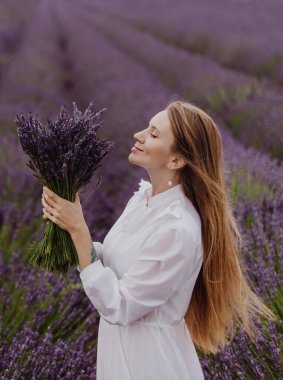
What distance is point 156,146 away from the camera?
1648mm

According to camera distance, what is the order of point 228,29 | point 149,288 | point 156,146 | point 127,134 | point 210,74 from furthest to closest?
1. point 228,29
2. point 210,74
3. point 127,134
4. point 156,146
5. point 149,288

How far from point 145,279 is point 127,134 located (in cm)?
334

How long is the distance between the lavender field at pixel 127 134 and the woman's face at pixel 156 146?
221 millimetres

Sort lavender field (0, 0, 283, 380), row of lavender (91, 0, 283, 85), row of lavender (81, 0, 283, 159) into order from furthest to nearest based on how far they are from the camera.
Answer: row of lavender (91, 0, 283, 85) < row of lavender (81, 0, 283, 159) < lavender field (0, 0, 283, 380)

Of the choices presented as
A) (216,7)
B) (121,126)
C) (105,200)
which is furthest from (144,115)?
(216,7)

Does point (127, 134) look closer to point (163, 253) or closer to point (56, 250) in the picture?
point (56, 250)

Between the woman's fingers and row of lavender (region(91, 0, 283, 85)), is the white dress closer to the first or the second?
the woman's fingers

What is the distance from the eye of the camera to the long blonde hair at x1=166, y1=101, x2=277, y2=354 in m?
1.65

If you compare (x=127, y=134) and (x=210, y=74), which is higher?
(x=210, y=74)

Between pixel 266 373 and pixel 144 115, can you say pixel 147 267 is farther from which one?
pixel 144 115

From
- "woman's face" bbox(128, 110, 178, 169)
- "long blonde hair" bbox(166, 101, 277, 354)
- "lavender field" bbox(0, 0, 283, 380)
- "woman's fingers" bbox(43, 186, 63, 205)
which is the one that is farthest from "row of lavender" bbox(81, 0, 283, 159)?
"woman's fingers" bbox(43, 186, 63, 205)

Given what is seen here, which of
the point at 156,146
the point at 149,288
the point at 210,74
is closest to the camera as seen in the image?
the point at 149,288

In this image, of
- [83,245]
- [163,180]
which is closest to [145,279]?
[83,245]

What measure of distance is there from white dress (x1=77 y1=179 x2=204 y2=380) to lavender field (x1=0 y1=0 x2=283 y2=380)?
0.23m
